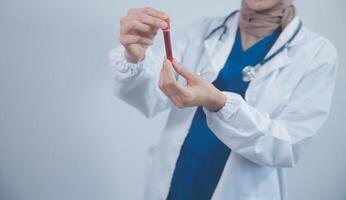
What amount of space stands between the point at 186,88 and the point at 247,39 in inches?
12.9

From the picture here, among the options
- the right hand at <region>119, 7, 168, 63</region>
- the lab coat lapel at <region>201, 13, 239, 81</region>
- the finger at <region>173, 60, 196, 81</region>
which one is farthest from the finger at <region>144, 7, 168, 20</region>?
the lab coat lapel at <region>201, 13, 239, 81</region>

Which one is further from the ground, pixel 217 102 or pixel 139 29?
pixel 139 29

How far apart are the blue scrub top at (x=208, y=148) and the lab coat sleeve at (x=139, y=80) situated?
0.12 metres

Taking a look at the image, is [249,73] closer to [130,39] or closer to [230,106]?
[230,106]

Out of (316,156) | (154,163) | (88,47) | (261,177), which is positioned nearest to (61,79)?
(88,47)

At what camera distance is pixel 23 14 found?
2.64 ft

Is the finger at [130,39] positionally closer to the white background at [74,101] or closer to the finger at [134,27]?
the finger at [134,27]

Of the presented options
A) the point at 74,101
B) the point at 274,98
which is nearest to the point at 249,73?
the point at 274,98

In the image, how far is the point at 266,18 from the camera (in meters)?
0.76

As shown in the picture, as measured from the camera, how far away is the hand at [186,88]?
54cm

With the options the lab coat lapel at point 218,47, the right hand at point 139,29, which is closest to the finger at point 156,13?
the right hand at point 139,29

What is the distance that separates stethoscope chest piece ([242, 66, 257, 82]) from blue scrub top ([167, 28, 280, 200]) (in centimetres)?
1

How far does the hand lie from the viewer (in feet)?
1.77

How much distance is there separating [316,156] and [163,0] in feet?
2.54
